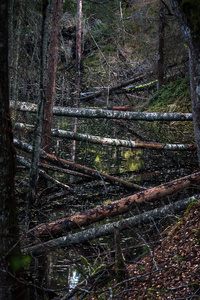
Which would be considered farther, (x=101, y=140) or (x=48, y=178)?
(x=101, y=140)

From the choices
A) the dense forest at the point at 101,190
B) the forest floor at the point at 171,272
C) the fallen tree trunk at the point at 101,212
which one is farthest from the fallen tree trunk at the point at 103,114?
the forest floor at the point at 171,272

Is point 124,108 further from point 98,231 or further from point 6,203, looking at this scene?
point 6,203

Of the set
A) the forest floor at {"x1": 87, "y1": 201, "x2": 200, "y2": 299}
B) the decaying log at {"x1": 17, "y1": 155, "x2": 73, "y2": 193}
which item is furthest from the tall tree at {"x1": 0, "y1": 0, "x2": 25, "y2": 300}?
the decaying log at {"x1": 17, "y1": 155, "x2": 73, "y2": 193}

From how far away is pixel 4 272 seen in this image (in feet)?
9.89

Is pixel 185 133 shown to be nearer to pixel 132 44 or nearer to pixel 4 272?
pixel 4 272

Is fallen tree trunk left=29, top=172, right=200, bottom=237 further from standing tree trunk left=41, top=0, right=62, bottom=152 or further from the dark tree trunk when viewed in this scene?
the dark tree trunk

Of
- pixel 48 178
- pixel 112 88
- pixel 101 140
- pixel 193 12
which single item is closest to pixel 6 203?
pixel 193 12

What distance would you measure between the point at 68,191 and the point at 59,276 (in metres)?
3.95

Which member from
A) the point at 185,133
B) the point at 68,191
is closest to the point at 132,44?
the point at 185,133

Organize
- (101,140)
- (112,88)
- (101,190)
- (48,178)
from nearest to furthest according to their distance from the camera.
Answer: (48,178) → (101,190) → (101,140) → (112,88)

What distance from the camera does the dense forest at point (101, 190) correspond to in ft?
10.5

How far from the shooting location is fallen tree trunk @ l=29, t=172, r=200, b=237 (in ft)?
19.0

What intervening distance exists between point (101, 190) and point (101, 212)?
275 centimetres

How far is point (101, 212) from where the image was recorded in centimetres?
604
